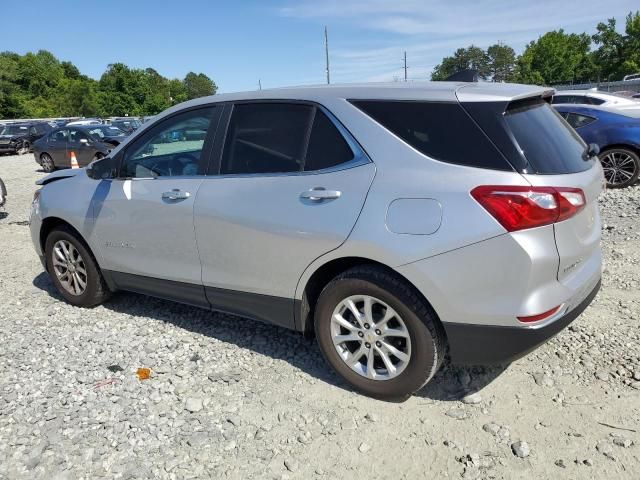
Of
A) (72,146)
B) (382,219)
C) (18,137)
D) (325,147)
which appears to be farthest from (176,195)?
(18,137)

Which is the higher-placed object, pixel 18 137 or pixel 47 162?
pixel 18 137

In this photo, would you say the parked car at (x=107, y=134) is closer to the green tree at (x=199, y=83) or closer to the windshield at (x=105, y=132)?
the windshield at (x=105, y=132)

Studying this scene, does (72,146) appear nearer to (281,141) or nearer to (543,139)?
(281,141)

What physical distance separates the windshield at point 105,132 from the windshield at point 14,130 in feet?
44.6

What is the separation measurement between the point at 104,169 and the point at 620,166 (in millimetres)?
8249

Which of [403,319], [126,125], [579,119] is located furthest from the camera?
[126,125]

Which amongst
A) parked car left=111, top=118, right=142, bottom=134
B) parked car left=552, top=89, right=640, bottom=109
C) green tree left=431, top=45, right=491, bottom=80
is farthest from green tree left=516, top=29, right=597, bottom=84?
parked car left=552, top=89, right=640, bottom=109

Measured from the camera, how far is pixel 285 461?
2.64 meters

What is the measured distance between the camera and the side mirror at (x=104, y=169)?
4086mm

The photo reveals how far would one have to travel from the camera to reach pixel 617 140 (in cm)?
865

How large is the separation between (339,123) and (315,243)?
717 millimetres

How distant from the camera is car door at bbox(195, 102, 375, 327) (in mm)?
2924

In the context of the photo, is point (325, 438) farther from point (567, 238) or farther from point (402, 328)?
point (567, 238)

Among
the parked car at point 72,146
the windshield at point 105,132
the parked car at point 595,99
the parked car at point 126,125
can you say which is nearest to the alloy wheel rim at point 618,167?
the parked car at point 595,99
